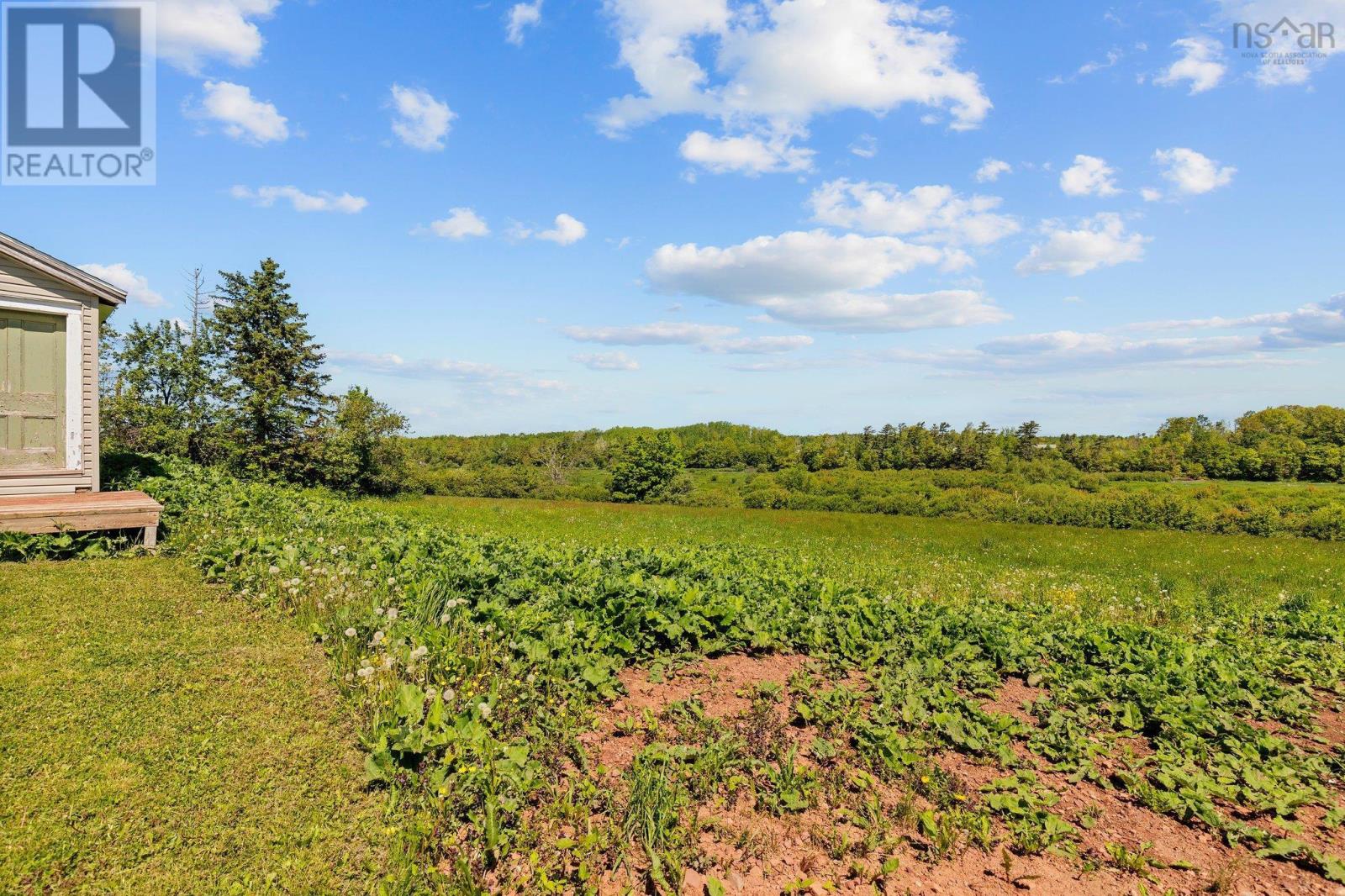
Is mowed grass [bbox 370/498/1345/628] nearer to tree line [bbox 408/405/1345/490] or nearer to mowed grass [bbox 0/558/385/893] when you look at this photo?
mowed grass [bbox 0/558/385/893]

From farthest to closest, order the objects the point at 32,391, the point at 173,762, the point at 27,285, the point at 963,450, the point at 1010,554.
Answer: the point at 963,450
the point at 1010,554
the point at 32,391
the point at 27,285
the point at 173,762

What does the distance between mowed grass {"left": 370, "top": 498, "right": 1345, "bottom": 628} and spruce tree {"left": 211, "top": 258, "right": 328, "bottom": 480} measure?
318 inches

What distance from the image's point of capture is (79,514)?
832 cm

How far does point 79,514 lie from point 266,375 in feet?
87.0

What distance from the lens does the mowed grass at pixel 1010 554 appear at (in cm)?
1223

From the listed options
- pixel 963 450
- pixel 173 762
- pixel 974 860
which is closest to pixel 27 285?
pixel 173 762

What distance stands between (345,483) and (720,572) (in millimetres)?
34852

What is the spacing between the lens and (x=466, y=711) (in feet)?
13.9

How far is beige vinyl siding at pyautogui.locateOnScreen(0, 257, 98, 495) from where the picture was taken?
33.2 ft

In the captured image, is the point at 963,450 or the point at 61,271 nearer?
the point at 61,271

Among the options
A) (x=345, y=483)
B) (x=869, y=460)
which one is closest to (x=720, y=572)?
(x=345, y=483)

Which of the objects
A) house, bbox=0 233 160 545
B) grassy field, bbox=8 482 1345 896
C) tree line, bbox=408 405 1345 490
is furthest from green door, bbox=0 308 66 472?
tree line, bbox=408 405 1345 490

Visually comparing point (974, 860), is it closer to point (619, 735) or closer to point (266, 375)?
point (619, 735)

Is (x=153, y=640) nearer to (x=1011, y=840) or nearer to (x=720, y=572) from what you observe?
(x=720, y=572)
